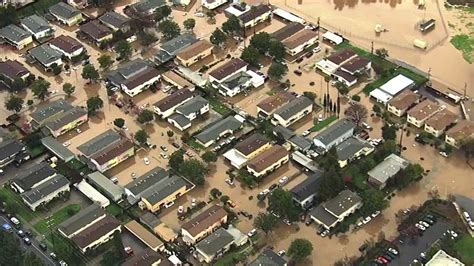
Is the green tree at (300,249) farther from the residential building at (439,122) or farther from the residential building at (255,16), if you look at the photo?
the residential building at (255,16)

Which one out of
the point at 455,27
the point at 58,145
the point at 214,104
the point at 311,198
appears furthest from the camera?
the point at 455,27

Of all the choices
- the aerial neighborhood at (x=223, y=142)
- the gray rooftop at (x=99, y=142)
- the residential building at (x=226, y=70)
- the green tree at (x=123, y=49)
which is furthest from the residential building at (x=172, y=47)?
the gray rooftop at (x=99, y=142)

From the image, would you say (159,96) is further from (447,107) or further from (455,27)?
(455,27)

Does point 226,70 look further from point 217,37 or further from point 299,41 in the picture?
point 299,41

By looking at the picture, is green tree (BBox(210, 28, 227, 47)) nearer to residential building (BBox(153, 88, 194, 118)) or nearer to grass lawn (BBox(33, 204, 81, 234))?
residential building (BBox(153, 88, 194, 118))

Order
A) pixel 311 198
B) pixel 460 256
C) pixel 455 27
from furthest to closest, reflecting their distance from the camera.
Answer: pixel 455 27 < pixel 311 198 < pixel 460 256

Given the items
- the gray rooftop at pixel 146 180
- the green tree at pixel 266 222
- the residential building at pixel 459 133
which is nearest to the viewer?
the green tree at pixel 266 222

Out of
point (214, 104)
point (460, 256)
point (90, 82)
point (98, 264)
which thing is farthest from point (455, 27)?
point (98, 264)
